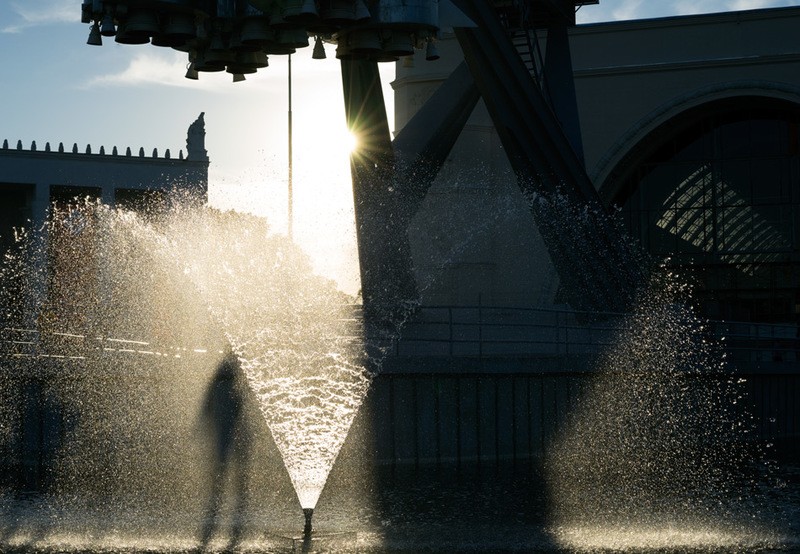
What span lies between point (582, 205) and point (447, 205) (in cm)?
1443

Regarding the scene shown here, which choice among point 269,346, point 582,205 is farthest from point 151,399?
point 582,205

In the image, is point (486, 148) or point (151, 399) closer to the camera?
point (151, 399)

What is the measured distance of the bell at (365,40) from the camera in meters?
15.6

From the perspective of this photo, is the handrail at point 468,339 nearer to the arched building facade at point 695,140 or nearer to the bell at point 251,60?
the bell at point 251,60

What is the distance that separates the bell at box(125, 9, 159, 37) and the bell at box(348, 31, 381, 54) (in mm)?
2189

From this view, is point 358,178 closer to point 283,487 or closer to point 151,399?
point 151,399

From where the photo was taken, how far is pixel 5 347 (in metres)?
20.6

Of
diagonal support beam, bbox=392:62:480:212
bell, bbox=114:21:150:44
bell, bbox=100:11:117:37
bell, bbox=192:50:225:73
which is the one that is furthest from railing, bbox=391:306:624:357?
bell, bbox=100:11:117:37

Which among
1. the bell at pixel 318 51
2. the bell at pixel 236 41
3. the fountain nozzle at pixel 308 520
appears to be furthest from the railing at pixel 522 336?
the fountain nozzle at pixel 308 520

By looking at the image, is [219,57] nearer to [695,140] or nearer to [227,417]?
[227,417]

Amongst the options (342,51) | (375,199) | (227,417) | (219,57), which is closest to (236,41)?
(219,57)

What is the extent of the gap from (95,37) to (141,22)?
0.69 metres

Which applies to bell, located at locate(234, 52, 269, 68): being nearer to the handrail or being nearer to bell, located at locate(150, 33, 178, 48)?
bell, located at locate(150, 33, 178, 48)

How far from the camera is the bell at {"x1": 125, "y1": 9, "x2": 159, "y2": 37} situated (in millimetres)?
14977
